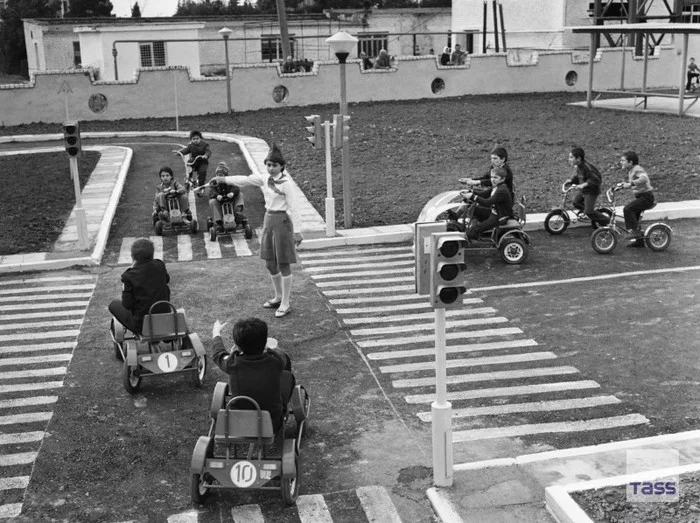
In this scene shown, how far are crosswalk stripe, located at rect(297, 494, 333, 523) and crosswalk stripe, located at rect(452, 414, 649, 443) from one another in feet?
5.55

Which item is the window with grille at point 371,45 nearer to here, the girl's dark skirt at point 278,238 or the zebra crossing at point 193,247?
the zebra crossing at point 193,247

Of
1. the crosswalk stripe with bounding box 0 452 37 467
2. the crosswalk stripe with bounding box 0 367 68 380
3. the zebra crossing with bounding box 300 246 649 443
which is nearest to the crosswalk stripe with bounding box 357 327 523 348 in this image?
the zebra crossing with bounding box 300 246 649 443

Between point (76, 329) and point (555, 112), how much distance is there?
84.2 feet

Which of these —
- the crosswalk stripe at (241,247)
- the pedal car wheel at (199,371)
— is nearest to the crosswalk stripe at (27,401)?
the pedal car wheel at (199,371)

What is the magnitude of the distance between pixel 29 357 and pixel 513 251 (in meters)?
7.60

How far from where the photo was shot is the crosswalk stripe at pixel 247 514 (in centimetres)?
717

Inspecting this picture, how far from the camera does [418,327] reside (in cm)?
1194

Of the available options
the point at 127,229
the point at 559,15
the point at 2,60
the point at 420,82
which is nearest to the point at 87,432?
the point at 127,229

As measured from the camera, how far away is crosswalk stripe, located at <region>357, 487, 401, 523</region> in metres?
7.20

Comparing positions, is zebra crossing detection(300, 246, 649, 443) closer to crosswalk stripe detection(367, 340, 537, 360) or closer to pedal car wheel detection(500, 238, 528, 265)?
crosswalk stripe detection(367, 340, 537, 360)

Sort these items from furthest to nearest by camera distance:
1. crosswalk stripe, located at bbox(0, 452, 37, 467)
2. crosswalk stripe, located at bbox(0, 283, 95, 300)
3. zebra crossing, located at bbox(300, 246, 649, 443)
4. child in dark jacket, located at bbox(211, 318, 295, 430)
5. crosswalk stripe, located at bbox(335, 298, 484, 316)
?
crosswalk stripe, located at bbox(0, 283, 95, 300) < crosswalk stripe, located at bbox(335, 298, 484, 316) < zebra crossing, located at bbox(300, 246, 649, 443) < crosswalk stripe, located at bbox(0, 452, 37, 467) < child in dark jacket, located at bbox(211, 318, 295, 430)

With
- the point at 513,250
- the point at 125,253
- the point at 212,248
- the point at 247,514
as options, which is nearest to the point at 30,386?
the point at 247,514

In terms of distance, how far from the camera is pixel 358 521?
715 cm

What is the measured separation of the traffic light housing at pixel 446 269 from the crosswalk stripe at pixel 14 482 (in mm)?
3861
